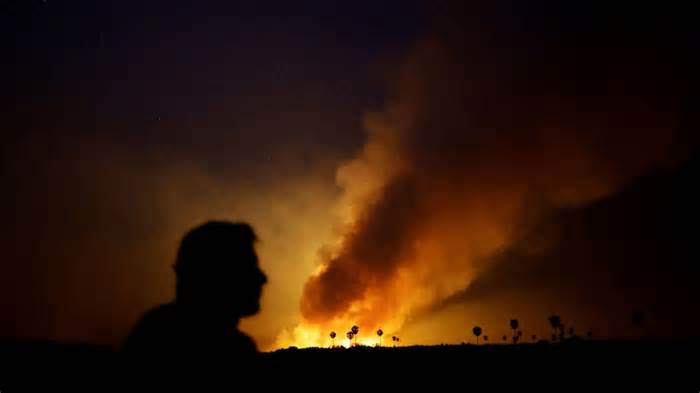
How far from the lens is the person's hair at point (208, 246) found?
13.3 feet

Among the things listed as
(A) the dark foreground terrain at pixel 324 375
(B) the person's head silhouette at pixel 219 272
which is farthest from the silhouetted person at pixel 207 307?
(A) the dark foreground terrain at pixel 324 375

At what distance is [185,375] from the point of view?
146 inches

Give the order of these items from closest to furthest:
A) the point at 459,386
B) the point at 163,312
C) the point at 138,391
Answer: the point at 163,312, the point at 138,391, the point at 459,386

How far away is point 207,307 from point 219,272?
1.13 ft

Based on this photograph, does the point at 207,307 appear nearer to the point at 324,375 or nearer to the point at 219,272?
the point at 219,272

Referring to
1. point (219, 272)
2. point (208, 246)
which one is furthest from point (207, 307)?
point (208, 246)

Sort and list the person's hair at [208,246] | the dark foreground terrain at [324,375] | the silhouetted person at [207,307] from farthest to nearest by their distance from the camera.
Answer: the person's hair at [208,246], the dark foreground terrain at [324,375], the silhouetted person at [207,307]

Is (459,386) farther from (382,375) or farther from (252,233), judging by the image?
(252,233)

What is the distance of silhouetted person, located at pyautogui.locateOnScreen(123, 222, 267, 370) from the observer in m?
3.53

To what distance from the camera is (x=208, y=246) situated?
4098 mm

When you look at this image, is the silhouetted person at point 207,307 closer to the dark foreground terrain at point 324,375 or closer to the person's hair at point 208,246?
the person's hair at point 208,246

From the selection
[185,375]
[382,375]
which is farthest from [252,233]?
[382,375]

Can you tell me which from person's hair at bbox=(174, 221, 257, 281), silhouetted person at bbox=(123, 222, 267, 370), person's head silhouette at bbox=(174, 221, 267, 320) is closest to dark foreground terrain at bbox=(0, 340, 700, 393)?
silhouetted person at bbox=(123, 222, 267, 370)

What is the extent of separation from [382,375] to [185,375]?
10751mm
